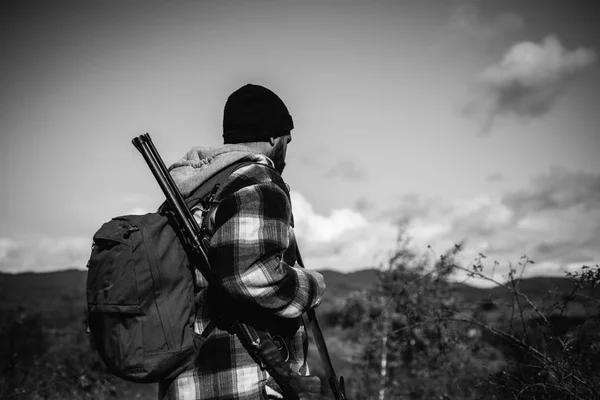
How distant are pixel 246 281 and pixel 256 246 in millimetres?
154

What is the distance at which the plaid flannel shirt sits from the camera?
5.78 feet

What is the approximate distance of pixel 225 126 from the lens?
2352 mm

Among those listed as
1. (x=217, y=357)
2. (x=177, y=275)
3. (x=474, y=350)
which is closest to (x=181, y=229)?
(x=177, y=275)

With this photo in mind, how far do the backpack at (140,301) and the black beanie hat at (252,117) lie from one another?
2.43 feet

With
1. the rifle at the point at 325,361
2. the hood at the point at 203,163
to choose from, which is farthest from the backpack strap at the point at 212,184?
the rifle at the point at 325,361

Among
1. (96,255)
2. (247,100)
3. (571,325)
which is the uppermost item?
(247,100)

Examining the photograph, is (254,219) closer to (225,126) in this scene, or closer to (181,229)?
(181,229)

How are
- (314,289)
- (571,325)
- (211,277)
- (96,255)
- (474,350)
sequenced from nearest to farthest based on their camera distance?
(96,255), (211,277), (314,289), (571,325), (474,350)

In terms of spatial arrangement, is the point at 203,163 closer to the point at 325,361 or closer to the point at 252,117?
the point at 252,117

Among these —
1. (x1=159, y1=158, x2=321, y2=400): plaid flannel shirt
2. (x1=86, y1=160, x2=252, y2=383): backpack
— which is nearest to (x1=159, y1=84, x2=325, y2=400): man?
(x1=159, y1=158, x2=321, y2=400): plaid flannel shirt

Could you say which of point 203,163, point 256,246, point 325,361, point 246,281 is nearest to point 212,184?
point 203,163

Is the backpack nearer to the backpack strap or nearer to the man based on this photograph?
the man

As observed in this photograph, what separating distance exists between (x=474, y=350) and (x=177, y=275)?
3.69 meters

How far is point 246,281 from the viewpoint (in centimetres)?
174
